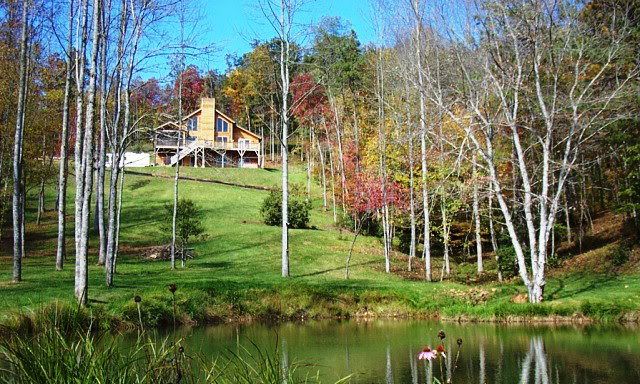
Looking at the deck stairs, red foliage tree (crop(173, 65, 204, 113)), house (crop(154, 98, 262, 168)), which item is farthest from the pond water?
house (crop(154, 98, 262, 168))

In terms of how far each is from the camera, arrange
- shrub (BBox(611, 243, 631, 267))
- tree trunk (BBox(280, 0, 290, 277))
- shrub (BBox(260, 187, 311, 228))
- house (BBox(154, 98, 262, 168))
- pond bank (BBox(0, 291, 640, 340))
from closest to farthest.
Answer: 1. pond bank (BBox(0, 291, 640, 340))
2. tree trunk (BBox(280, 0, 290, 277))
3. shrub (BBox(611, 243, 631, 267))
4. shrub (BBox(260, 187, 311, 228))
5. house (BBox(154, 98, 262, 168))

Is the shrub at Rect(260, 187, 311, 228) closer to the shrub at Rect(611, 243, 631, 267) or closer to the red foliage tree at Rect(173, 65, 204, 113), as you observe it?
the red foliage tree at Rect(173, 65, 204, 113)

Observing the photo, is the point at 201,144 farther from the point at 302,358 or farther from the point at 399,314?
the point at 302,358

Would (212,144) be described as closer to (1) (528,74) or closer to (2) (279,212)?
(2) (279,212)

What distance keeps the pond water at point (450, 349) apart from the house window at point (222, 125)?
50.6 m

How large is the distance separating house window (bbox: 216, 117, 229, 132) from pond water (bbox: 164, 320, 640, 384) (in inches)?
1992

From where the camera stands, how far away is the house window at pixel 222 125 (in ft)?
220

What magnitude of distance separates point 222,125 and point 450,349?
5571 centimetres

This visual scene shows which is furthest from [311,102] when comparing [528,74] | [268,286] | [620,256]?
[268,286]

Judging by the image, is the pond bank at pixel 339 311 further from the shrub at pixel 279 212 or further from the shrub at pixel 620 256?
the shrub at pixel 279 212

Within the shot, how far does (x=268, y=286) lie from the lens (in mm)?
20203

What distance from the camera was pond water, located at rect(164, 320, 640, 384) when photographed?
1146 centimetres

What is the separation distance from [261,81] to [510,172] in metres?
47.5

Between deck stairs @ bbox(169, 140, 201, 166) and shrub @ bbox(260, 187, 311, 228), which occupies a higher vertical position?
deck stairs @ bbox(169, 140, 201, 166)
